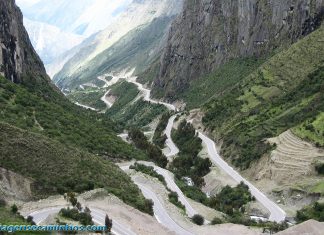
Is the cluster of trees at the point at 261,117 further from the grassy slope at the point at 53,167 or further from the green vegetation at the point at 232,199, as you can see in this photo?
the grassy slope at the point at 53,167

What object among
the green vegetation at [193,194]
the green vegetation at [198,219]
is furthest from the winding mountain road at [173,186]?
the green vegetation at [198,219]

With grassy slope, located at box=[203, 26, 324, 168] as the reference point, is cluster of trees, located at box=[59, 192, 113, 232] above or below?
below

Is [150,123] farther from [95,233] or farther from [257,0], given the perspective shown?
[95,233]

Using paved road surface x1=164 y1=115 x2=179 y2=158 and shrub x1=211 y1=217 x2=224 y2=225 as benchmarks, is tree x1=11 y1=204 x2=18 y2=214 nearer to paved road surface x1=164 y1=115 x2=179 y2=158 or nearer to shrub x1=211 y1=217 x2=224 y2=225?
shrub x1=211 y1=217 x2=224 y2=225

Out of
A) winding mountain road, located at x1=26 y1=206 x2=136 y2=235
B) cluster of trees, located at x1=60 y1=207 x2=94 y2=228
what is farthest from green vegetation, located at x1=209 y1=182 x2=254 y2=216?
cluster of trees, located at x1=60 y1=207 x2=94 y2=228

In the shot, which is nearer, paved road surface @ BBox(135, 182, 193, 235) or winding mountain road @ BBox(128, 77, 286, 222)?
paved road surface @ BBox(135, 182, 193, 235)

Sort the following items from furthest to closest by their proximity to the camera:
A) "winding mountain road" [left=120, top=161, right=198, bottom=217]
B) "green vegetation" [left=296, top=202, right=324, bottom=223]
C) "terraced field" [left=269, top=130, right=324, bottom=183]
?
1. "terraced field" [left=269, top=130, right=324, bottom=183]
2. "green vegetation" [left=296, top=202, right=324, bottom=223]
3. "winding mountain road" [left=120, top=161, right=198, bottom=217]
